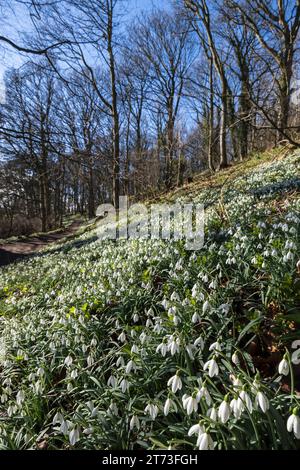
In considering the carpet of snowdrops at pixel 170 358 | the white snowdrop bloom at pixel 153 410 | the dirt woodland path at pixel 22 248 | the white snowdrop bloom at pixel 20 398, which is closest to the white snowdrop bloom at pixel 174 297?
the carpet of snowdrops at pixel 170 358

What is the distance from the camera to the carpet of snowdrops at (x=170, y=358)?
1402 mm

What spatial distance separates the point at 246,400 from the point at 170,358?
81cm

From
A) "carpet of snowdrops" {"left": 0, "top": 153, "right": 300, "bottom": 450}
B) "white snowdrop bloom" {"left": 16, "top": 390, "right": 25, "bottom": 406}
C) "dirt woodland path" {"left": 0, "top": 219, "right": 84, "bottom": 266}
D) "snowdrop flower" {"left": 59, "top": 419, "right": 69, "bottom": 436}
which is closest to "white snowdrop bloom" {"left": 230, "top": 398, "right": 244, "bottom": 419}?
"carpet of snowdrops" {"left": 0, "top": 153, "right": 300, "bottom": 450}

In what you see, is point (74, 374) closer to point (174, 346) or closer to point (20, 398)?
point (20, 398)

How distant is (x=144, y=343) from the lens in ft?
7.07

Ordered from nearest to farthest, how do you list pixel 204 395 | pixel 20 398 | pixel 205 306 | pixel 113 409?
pixel 204 395 < pixel 113 409 < pixel 20 398 < pixel 205 306

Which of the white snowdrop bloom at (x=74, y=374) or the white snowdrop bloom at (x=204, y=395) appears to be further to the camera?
the white snowdrop bloom at (x=74, y=374)

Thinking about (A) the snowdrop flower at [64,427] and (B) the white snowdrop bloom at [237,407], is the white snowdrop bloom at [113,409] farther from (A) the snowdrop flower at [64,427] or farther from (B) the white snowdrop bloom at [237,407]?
(B) the white snowdrop bloom at [237,407]

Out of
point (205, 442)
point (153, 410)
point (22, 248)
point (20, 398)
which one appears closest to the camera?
point (205, 442)

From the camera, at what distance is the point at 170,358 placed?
2023 mm

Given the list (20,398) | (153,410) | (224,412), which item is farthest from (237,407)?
(20,398)

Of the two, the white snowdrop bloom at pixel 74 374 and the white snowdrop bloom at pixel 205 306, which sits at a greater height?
the white snowdrop bloom at pixel 205 306
